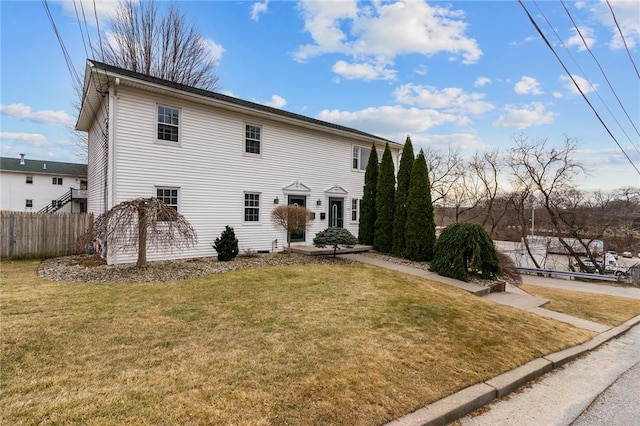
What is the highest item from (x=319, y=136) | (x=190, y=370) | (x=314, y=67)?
(x=314, y=67)

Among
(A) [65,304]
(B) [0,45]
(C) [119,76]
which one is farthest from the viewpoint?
(C) [119,76]

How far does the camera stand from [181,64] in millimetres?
22891

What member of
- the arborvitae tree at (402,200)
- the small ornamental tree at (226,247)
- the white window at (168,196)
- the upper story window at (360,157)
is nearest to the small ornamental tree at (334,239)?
the arborvitae tree at (402,200)

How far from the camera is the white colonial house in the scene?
967cm

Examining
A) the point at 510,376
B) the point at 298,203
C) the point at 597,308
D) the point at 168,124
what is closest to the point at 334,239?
the point at 298,203

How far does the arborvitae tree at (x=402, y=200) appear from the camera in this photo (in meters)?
13.3

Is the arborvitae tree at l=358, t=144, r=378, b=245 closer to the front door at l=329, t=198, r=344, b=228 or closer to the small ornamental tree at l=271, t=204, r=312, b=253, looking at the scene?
the front door at l=329, t=198, r=344, b=228

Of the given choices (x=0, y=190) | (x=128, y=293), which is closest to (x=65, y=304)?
(x=128, y=293)

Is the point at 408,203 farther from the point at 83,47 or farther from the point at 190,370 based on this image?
the point at 83,47

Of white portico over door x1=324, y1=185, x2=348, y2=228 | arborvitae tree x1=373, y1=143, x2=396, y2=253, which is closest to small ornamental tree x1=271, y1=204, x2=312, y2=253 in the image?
white portico over door x1=324, y1=185, x2=348, y2=228

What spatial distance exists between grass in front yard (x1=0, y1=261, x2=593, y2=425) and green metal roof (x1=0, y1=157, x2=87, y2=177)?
35.7 meters

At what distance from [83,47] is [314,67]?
9412 mm

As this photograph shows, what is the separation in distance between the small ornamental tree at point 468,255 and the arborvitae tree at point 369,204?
17.5 ft

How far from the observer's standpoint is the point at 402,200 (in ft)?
44.4
